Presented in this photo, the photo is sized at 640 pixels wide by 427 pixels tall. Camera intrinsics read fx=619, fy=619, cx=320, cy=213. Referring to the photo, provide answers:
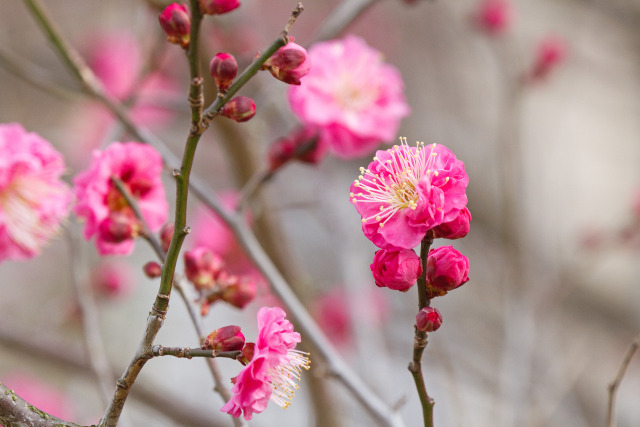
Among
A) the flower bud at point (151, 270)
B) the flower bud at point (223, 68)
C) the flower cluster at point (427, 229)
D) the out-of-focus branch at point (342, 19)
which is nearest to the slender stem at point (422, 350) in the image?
the flower cluster at point (427, 229)

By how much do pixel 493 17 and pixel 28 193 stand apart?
4.79ft

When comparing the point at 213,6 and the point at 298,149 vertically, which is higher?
the point at 298,149

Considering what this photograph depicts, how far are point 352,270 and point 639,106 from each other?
283 centimetres

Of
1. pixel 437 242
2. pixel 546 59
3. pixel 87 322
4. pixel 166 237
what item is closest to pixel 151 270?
→ pixel 166 237

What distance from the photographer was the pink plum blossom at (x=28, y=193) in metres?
0.81

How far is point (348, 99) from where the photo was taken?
3.61ft

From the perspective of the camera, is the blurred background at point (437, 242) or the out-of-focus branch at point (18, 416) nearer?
the out-of-focus branch at point (18, 416)

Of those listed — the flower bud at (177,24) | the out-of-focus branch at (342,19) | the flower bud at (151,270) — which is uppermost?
the out-of-focus branch at (342,19)

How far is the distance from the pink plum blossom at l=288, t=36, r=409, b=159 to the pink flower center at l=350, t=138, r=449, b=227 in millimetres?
402

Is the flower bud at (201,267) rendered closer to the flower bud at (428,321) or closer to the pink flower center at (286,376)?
the pink flower center at (286,376)

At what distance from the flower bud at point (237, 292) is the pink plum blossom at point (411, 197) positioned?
220 mm

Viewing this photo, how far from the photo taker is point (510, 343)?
1.57m

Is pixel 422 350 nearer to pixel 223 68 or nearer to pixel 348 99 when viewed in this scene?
pixel 223 68

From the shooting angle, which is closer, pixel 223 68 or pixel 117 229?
pixel 223 68
